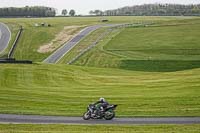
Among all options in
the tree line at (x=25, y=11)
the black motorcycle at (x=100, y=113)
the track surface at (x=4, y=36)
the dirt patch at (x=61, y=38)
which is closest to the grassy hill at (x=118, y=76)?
the dirt patch at (x=61, y=38)

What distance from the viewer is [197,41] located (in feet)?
271

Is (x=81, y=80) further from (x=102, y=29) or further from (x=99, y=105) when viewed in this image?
(x=102, y=29)

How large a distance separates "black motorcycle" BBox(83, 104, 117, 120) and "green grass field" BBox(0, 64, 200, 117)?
59.3 inches

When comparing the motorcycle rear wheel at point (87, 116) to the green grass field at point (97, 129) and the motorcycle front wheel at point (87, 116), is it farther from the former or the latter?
the green grass field at point (97, 129)

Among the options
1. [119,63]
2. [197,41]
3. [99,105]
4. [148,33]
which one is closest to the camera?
[99,105]

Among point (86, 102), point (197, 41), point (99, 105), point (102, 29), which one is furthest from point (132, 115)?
point (102, 29)

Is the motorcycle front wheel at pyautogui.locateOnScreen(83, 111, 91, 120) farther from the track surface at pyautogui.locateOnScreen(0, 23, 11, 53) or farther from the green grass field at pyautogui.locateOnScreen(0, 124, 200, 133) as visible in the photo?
the track surface at pyautogui.locateOnScreen(0, 23, 11, 53)

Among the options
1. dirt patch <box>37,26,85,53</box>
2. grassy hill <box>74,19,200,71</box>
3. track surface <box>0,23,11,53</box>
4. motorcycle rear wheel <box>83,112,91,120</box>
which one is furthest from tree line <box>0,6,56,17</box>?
motorcycle rear wheel <box>83,112,91,120</box>

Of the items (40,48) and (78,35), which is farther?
(78,35)

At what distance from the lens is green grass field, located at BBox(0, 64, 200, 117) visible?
30906 mm

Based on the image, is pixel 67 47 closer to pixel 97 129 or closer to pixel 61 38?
pixel 61 38

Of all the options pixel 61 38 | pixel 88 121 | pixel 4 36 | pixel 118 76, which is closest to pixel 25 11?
pixel 4 36

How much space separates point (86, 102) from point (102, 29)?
6954cm

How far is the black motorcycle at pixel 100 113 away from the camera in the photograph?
28.1 metres
